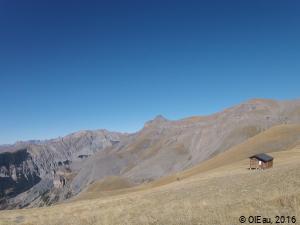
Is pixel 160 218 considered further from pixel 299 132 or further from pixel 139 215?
pixel 299 132

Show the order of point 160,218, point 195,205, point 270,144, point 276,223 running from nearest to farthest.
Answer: point 276,223, point 160,218, point 195,205, point 270,144

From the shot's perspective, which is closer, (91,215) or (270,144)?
(91,215)

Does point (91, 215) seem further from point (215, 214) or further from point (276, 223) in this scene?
point (276, 223)

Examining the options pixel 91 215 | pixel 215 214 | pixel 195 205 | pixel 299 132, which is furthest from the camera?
pixel 299 132

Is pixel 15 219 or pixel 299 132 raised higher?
pixel 299 132

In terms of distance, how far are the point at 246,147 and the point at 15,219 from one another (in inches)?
4108

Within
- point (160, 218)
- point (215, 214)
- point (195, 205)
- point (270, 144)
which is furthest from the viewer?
point (270, 144)

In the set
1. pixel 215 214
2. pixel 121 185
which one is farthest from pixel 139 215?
pixel 121 185

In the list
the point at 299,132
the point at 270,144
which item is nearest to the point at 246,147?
the point at 270,144

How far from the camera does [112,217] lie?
1069 inches

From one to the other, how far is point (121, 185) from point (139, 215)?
565 ft

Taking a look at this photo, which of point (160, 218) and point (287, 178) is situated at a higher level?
point (287, 178)

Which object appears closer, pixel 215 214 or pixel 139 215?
pixel 215 214

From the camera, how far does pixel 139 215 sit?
26.4m
